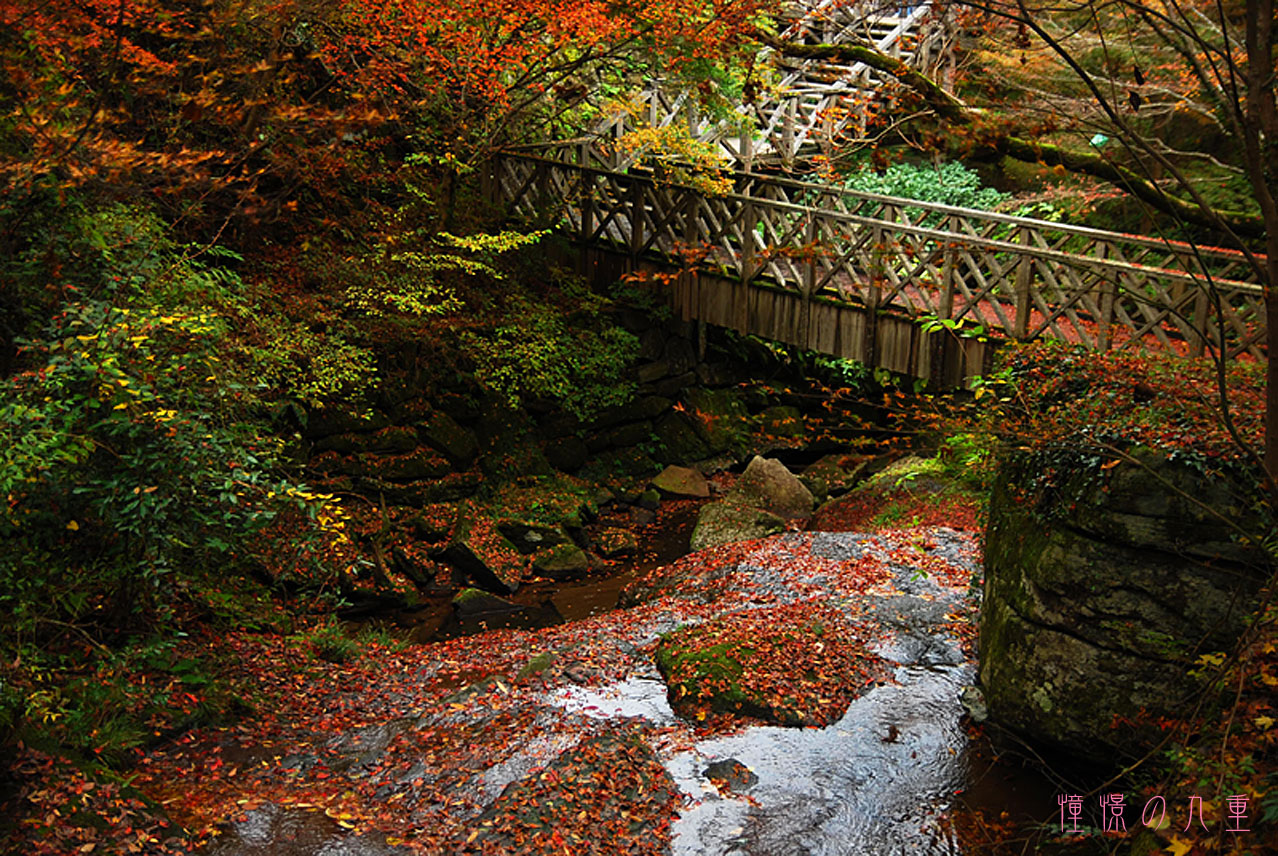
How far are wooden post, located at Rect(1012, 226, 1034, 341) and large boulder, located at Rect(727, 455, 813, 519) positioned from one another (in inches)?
164

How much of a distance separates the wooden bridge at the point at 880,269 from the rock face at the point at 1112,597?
5.37 feet

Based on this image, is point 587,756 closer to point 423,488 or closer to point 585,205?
point 423,488

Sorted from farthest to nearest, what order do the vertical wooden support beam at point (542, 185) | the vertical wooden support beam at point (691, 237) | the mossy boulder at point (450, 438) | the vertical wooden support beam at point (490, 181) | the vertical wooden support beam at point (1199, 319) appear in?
1. the vertical wooden support beam at point (490, 181)
2. the vertical wooden support beam at point (542, 185)
3. the vertical wooden support beam at point (691, 237)
4. the mossy boulder at point (450, 438)
5. the vertical wooden support beam at point (1199, 319)

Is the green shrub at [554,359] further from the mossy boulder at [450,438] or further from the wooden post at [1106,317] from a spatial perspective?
the wooden post at [1106,317]

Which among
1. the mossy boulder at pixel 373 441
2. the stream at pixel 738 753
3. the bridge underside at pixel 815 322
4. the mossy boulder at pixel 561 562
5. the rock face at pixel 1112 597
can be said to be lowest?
the mossy boulder at pixel 561 562

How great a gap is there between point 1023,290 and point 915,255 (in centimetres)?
133

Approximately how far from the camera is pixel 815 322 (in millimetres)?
11719

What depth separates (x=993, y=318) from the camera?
1020cm

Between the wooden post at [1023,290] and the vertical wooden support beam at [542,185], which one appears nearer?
the wooden post at [1023,290]

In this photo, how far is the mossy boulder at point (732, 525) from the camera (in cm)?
1138

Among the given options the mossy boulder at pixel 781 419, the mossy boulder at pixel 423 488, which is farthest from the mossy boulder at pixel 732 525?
the mossy boulder at pixel 781 419

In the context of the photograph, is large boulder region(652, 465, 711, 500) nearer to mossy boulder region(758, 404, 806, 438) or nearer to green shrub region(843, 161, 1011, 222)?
mossy boulder region(758, 404, 806, 438)

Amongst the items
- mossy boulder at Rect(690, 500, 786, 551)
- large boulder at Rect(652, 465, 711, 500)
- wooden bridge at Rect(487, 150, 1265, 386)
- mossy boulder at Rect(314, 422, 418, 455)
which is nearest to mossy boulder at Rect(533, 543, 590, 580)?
mossy boulder at Rect(690, 500, 786, 551)

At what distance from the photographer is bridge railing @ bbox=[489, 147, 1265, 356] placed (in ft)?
26.5
